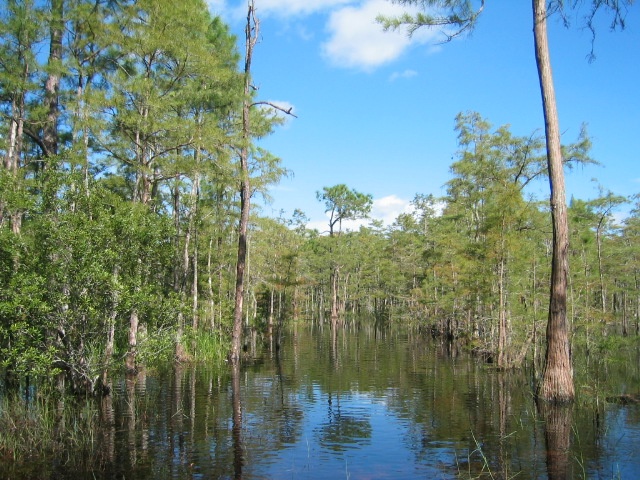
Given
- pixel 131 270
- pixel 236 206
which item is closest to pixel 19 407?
pixel 131 270

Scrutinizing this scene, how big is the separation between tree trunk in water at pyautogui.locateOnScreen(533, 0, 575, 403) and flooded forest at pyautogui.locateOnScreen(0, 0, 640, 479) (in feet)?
1.25

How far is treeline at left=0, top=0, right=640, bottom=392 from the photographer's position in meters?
9.70

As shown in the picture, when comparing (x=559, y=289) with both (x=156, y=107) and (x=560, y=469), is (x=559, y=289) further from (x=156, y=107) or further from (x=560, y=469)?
(x=156, y=107)

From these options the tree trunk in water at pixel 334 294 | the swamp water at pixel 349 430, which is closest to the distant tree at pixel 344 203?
the tree trunk in water at pixel 334 294

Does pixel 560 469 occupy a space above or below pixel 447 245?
below

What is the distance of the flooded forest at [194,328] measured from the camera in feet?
26.5

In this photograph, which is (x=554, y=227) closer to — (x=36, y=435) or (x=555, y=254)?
(x=555, y=254)

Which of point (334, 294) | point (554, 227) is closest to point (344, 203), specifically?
point (334, 294)

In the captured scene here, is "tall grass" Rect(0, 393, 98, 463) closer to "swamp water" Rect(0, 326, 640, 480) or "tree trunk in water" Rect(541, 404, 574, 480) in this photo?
"swamp water" Rect(0, 326, 640, 480)

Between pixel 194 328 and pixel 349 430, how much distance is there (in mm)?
9410

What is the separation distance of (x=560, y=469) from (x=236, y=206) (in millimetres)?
21444

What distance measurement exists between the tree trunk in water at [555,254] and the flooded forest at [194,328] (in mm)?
382

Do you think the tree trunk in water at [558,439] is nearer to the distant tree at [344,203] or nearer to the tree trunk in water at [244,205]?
the tree trunk in water at [244,205]

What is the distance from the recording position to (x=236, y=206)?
1040 inches
